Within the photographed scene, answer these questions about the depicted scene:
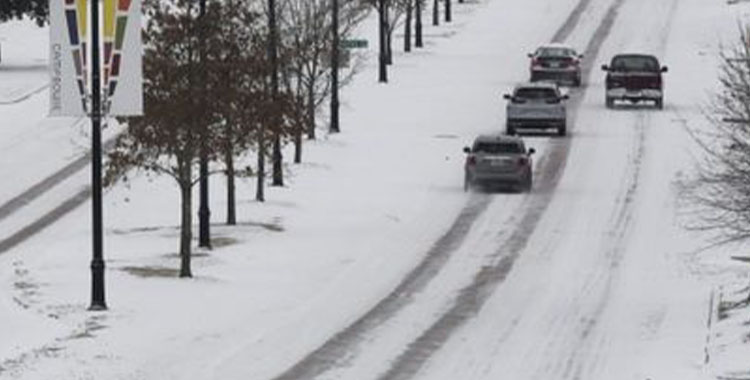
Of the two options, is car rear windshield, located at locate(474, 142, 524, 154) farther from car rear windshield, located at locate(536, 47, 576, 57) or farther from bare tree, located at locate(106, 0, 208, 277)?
car rear windshield, located at locate(536, 47, 576, 57)

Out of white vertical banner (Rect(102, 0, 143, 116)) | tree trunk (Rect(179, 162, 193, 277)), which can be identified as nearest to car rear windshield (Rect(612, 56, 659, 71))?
tree trunk (Rect(179, 162, 193, 277))

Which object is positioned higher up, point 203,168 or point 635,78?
point 635,78

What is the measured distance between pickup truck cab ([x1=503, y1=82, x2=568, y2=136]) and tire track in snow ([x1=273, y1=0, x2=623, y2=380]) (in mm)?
2662

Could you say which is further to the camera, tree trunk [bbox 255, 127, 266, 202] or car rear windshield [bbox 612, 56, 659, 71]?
car rear windshield [bbox 612, 56, 659, 71]

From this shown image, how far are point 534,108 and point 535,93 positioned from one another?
49 centimetres

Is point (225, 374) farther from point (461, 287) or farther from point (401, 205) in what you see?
point (401, 205)

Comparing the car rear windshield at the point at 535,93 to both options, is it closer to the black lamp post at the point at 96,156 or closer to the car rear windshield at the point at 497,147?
the car rear windshield at the point at 497,147

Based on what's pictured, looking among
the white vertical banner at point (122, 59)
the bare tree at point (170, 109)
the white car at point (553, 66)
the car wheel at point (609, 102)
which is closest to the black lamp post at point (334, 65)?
the car wheel at point (609, 102)

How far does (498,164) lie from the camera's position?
45.8m

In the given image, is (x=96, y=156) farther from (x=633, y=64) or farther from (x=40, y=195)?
(x=633, y=64)

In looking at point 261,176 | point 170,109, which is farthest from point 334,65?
point 170,109

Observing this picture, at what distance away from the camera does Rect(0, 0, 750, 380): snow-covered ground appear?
83.4 feet

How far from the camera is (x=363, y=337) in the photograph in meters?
27.3

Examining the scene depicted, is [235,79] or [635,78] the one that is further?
[635,78]
